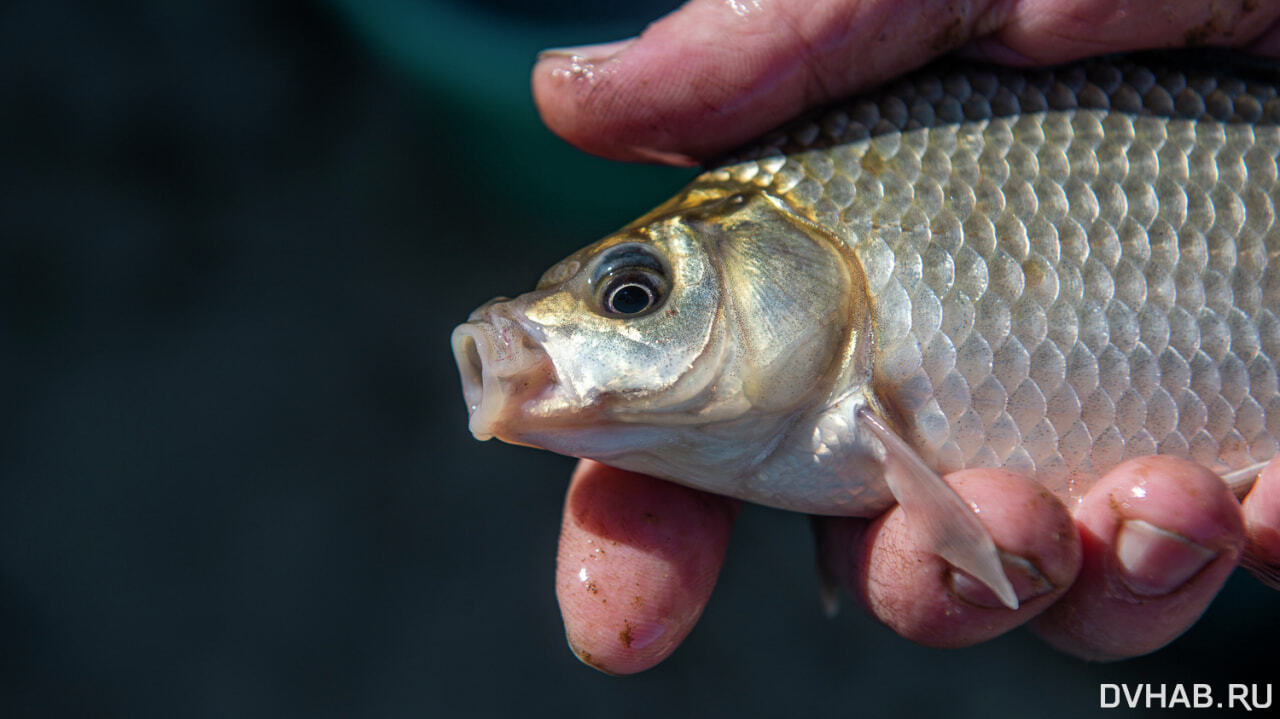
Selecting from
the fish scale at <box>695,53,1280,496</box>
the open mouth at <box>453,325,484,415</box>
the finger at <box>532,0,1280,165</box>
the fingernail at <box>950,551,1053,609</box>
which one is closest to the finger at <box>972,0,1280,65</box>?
the finger at <box>532,0,1280,165</box>

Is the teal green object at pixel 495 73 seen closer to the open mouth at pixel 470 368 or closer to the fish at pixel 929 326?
→ the fish at pixel 929 326

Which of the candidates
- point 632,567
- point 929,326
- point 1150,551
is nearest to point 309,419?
point 632,567

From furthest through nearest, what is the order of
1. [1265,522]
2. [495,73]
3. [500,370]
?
[495,73] → [1265,522] → [500,370]

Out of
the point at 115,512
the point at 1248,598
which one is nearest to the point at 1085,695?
the point at 1248,598

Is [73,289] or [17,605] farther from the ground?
[73,289]

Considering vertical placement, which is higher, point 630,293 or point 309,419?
point 630,293

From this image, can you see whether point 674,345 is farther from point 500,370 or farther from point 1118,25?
point 1118,25

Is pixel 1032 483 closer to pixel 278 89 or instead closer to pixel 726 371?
pixel 726 371
